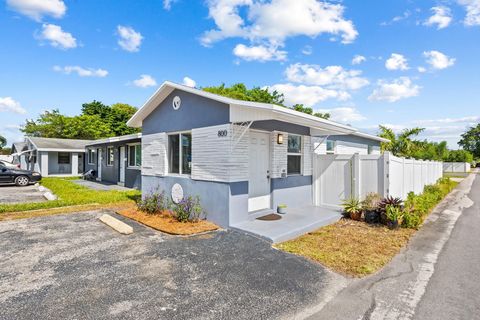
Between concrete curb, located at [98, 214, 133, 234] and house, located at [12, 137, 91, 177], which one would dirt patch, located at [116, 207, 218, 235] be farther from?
house, located at [12, 137, 91, 177]

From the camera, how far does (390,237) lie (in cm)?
573

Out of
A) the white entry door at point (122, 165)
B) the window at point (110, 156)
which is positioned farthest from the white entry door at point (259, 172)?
the window at point (110, 156)

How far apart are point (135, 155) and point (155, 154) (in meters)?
6.21

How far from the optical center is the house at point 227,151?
6.10 metres

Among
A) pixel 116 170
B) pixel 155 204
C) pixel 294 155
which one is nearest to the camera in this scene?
pixel 155 204

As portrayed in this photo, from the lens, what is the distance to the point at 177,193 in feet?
25.0

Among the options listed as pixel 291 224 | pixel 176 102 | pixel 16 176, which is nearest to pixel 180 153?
pixel 176 102

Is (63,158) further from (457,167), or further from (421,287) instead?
(457,167)

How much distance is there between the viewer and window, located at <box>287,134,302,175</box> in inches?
317

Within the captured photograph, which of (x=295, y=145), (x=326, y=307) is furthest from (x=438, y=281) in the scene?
(x=295, y=145)

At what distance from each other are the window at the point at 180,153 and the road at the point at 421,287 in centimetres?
524

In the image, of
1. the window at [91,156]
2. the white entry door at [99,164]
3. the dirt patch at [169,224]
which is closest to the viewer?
the dirt patch at [169,224]

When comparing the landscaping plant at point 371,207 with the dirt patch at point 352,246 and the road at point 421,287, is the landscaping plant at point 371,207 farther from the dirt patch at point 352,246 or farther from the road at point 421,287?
the road at point 421,287

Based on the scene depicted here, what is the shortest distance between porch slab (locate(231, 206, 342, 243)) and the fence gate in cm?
59
